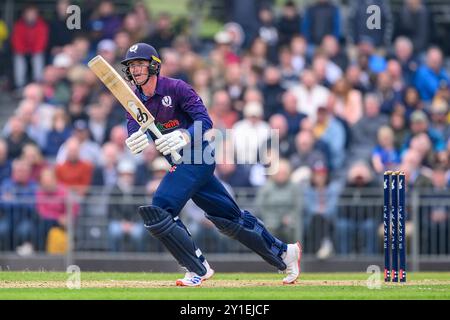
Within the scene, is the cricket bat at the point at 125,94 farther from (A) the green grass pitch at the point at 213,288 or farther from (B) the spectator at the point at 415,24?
(B) the spectator at the point at 415,24

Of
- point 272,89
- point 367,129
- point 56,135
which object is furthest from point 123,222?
point 367,129

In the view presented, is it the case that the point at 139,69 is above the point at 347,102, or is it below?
above

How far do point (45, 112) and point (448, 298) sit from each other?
454 inches

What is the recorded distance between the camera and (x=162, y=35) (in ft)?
80.4

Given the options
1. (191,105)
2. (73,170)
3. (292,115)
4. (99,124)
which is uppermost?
(191,105)

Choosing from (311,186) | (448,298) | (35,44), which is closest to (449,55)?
(311,186)

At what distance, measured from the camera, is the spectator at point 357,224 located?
20562 millimetres

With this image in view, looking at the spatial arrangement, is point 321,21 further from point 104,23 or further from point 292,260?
point 292,260

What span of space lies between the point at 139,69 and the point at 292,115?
29.0 ft

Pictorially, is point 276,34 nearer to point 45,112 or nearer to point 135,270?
point 45,112

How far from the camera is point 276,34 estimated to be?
24750 millimetres

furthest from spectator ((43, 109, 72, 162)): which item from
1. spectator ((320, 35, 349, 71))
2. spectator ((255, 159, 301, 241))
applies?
spectator ((320, 35, 349, 71))

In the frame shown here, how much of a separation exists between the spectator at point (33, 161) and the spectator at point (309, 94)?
15.2 feet

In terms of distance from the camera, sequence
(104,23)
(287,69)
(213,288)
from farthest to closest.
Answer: (104,23) → (287,69) → (213,288)
